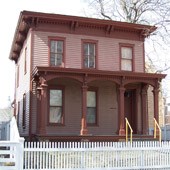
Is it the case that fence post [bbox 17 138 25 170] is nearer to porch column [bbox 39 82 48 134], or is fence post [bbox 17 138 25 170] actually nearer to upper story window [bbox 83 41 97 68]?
porch column [bbox 39 82 48 134]

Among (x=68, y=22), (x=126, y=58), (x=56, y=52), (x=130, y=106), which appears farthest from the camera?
(x=130, y=106)

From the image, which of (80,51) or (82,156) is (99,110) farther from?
(82,156)

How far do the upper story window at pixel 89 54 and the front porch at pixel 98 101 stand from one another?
1.16m

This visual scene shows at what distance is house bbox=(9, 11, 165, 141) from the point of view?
803 inches

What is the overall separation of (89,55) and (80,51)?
2.17 feet

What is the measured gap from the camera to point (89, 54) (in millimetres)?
22469

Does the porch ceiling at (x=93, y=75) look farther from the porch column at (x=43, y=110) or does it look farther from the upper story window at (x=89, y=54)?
the upper story window at (x=89, y=54)

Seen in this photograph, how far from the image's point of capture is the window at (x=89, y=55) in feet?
73.3

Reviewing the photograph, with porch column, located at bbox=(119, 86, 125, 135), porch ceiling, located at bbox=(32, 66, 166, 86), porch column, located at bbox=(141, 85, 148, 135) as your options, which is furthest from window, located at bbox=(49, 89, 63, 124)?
porch column, located at bbox=(141, 85, 148, 135)

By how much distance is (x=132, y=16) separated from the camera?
3756 centimetres

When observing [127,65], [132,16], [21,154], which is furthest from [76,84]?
[132,16]

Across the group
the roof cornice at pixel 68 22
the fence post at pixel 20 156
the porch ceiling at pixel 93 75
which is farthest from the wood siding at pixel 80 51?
the fence post at pixel 20 156

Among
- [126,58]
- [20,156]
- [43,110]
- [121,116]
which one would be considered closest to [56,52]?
[43,110]

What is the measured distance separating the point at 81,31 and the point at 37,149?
1118 centimetres
